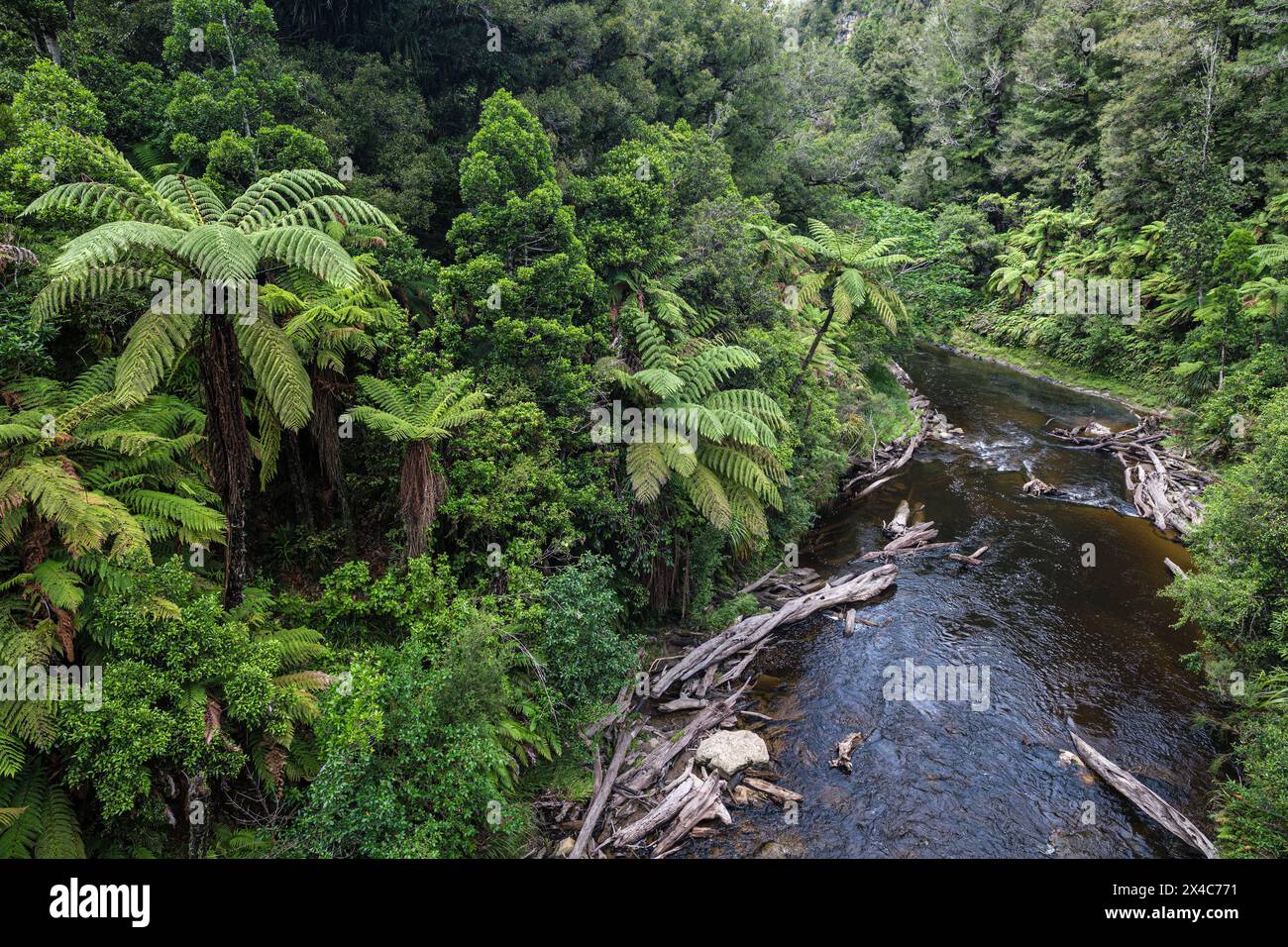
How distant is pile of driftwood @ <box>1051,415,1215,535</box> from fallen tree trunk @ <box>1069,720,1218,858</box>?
606cm

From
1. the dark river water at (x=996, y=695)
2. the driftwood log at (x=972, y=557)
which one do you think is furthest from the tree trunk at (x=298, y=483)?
the driftwood log at (x=972, y=557)

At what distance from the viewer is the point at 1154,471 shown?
14.4 m

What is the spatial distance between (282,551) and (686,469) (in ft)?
15.8

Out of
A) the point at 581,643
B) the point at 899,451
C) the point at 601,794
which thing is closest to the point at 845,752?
the point at 601,794

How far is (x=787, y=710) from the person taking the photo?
26.8 feet

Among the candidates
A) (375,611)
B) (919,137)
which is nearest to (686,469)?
(375,611)

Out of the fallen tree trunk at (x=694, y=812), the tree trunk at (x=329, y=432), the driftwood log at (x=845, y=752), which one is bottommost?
the fallen tree trunk at (x=694, y=812)

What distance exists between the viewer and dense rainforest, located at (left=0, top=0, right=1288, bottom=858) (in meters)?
4.33

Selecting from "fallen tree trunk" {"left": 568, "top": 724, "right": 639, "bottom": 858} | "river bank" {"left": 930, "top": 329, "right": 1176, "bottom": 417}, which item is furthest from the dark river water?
"river bank" {"left": 930, "top": 329, "right": 1176, "bottom": 417}

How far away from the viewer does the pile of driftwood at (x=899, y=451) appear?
14680 millimetres

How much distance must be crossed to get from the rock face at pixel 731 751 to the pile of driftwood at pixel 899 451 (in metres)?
8.19

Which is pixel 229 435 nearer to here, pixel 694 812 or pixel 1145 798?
pixel 694 812

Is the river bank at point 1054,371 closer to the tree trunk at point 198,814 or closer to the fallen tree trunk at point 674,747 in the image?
the fallen tree trunk at point 674,747
